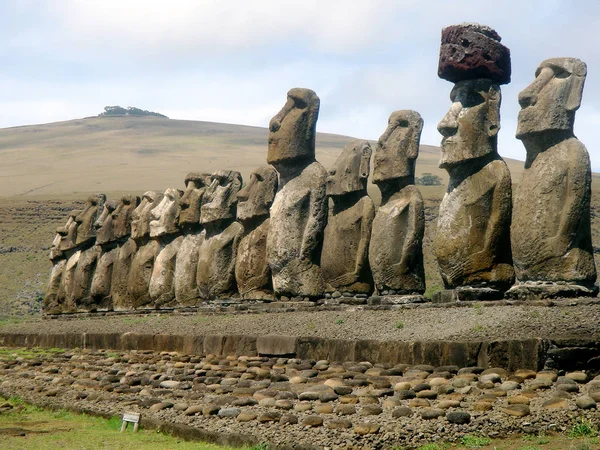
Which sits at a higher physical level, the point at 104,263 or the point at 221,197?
the point at 221,197

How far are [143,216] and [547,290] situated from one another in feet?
40.5

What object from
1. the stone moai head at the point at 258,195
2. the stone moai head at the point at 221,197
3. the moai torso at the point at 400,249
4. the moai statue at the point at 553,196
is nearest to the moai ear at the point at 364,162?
the moai torso at the point at 400,249

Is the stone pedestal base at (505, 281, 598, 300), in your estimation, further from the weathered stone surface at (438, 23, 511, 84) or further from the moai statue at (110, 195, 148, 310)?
the moai statue at (110, 195, 148, 310)

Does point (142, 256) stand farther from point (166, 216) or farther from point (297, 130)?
point (297, 130)

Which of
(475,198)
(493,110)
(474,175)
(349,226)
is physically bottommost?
(349,226)

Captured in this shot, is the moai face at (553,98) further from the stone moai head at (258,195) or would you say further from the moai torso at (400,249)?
the stone moai head at (258,195)

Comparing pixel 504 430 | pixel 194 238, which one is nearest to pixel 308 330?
pixel 504 430

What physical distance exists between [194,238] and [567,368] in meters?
11.9

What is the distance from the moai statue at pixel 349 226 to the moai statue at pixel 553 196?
324cm

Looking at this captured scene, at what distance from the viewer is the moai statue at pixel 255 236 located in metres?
17.3

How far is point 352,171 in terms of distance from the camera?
1542 cm

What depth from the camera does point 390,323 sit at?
11914 mm

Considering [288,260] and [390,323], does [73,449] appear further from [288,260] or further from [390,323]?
[288,260]

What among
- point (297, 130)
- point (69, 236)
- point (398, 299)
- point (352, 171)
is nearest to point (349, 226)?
point (352, 171)
